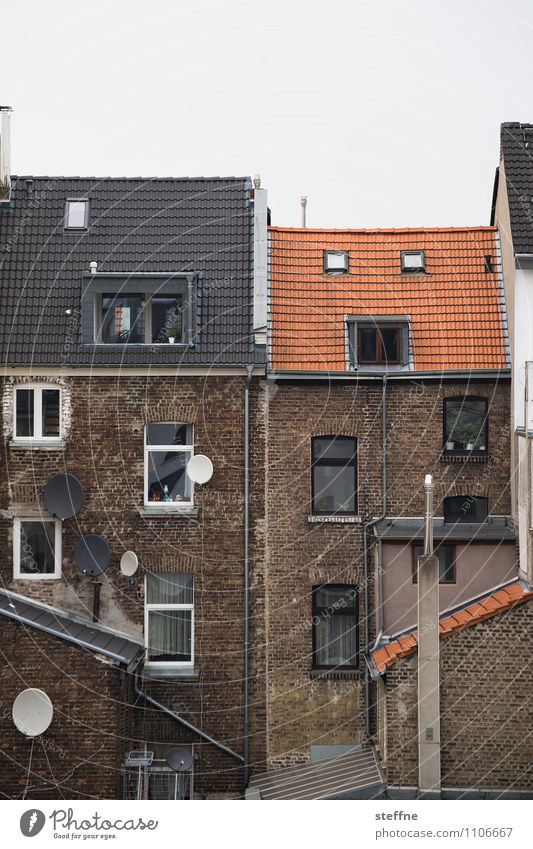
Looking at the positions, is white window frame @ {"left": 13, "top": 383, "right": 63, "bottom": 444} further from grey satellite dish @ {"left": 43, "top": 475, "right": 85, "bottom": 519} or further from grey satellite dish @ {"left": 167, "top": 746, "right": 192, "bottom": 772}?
grey satellite dish @ {"left": 167, "top": 746, "right": 192, "bottom": 772}

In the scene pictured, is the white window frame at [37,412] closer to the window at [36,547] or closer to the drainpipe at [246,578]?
the window at [36,547]

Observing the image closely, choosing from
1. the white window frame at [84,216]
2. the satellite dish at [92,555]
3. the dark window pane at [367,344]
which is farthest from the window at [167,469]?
the white window frame at [84,216]

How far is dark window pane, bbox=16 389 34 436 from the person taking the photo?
29125 mm

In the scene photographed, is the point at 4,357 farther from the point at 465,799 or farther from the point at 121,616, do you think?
the point at 465,799

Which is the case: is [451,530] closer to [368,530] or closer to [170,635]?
[368,530]

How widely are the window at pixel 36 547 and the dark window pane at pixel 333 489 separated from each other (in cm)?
494

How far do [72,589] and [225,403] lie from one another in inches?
178

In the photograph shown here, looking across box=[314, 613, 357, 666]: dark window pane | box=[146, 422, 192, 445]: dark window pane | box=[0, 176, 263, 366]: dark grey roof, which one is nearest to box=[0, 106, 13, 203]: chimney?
box=[0, 176, 263, 366]: dark grey roof

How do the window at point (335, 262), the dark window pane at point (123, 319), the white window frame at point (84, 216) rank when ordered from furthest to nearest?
1. the window at point (335, 262)
2. the white window frame at point (84, 216)
3. the dark window pane at point (123, 319)

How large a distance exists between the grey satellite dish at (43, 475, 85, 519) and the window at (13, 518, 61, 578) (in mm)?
591

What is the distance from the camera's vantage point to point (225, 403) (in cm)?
2911

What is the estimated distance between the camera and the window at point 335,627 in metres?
29.1

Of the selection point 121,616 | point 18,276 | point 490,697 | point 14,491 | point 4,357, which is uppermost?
point 18,276

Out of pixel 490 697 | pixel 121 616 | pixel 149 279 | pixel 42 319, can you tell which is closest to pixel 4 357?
pixel 42 319
